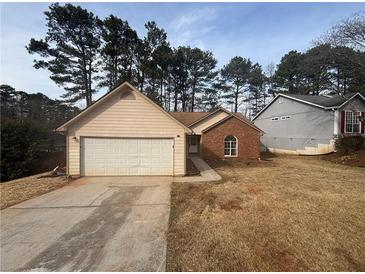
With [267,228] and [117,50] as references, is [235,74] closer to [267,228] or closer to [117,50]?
[117,50]

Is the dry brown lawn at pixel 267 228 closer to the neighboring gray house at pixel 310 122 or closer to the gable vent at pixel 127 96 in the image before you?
the gable vent at pixel 127 96

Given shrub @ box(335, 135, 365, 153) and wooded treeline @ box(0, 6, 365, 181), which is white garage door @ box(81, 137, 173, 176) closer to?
wooded treeline @ box(0, 6, 365, 181)

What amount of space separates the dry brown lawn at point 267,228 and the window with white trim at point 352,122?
12291 mm

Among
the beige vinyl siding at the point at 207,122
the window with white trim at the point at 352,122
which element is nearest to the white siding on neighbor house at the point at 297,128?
the window with white trim at the point at 352,122

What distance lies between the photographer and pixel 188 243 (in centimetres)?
417

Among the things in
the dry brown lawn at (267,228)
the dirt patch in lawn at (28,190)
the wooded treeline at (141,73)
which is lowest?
the dirt patch in lawn at (28,190)

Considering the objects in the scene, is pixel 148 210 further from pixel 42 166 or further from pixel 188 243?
pixel 42 166

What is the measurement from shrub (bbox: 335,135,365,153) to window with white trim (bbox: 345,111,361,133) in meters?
1.51

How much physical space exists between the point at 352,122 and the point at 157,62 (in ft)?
72.0

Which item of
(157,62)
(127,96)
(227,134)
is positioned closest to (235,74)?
(157,62)

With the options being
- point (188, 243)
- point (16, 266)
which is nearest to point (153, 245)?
point (188, 243)

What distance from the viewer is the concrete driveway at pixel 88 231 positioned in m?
3.61

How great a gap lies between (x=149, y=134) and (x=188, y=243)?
714 centimetres

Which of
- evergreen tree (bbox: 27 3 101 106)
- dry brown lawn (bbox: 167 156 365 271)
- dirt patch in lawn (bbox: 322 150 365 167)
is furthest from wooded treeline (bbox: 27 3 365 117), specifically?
dry brown lawn (bbox: 167 156 365 271)
